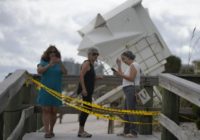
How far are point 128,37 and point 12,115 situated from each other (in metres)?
16.3

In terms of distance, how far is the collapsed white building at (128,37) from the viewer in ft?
71.8

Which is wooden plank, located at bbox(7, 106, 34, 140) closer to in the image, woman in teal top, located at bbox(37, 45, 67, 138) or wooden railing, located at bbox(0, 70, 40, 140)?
wooden railing, located at bbox(0, 70, 40, 140)

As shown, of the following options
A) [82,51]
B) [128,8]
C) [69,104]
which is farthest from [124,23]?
[69,104]

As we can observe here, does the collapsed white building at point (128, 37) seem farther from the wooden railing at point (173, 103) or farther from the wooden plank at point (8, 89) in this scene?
the wooden plank at point (8, 89)

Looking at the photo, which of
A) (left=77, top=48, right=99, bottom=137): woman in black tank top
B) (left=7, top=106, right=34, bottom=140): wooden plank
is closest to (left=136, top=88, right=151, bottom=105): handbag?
(left=77, top=48, right=99, bottom=137): woman in black tank top

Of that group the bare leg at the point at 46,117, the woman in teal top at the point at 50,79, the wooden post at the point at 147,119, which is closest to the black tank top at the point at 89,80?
the woman in teal top at the point at 50,79

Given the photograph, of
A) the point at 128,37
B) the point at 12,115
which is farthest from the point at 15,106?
the point at 128,37

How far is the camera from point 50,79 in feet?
23.5

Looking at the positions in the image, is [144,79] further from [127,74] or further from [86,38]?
[86,38]

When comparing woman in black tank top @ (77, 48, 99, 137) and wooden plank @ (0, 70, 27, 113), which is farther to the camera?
woman in black tank top @ (77, 48, 99, 137)

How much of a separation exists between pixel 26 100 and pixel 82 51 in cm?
1467

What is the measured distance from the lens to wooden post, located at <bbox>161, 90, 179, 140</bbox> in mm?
6102

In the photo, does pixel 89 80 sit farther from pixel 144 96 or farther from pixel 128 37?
pixel 128 37

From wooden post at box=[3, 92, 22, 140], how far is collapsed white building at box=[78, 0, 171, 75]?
50.7 feet
